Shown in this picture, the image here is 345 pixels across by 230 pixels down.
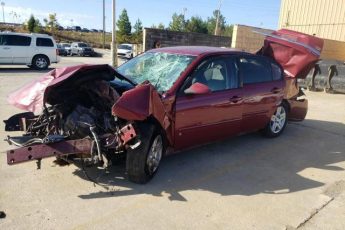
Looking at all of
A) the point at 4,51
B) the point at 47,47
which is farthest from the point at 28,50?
the point at 4,51

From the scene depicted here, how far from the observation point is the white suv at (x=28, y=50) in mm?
17578

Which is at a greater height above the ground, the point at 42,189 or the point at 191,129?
the point at 191,129

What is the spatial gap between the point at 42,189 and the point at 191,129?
198 centimetres

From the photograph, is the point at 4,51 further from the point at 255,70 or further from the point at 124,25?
the point at 124,25

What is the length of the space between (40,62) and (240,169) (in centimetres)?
1592

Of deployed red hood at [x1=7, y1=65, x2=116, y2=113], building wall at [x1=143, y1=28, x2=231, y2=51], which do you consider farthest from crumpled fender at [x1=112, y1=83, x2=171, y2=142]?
building wall at [x1=143, y1=28, x2=231, y2=51]

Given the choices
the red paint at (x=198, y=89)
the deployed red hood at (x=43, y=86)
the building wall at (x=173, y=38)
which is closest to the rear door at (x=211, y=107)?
the red paint at (x=198, y=89)

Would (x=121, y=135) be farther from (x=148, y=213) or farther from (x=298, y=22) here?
(x=298, y=22)

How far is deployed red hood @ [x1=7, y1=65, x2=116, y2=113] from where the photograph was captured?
13.8 feet

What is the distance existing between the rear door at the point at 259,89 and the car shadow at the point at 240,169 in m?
0.50

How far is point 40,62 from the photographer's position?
18891mm

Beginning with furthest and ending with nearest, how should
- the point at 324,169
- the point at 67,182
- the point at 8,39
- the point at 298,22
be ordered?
the point at 298,22
the point at 8,39
the point at 324,169
the point at 67,182

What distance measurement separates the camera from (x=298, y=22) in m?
24.8

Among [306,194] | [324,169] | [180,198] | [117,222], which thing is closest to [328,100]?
[324,169]
